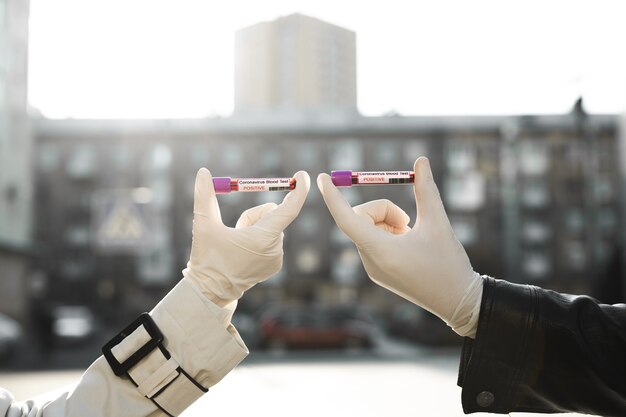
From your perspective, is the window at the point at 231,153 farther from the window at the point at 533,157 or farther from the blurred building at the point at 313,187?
the window at the point at 533,157

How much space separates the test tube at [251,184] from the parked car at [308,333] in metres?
18.9

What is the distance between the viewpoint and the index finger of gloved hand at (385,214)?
1.49 meters

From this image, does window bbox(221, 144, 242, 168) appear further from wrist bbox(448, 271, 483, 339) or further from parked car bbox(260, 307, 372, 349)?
wrist bbox(448, 271, 483, 339)

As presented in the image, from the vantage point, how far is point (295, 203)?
4.89ft

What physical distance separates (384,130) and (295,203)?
36.7 m

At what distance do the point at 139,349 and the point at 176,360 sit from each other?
0.07m

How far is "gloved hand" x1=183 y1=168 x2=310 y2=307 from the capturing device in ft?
4.65

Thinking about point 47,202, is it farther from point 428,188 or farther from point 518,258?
A: point 428,188

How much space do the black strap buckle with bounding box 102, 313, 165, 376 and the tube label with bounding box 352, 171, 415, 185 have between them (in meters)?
0.53

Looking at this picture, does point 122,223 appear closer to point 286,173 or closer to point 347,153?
point 286,173

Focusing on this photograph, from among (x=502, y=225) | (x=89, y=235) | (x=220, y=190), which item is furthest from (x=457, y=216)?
(x=220, y=190)

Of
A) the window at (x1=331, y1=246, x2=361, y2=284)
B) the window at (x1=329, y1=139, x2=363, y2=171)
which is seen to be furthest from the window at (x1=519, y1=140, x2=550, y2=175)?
the window at (x1=331, y1=246, x2=361, y2=284)

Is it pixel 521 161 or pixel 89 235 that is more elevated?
pixel 521 161

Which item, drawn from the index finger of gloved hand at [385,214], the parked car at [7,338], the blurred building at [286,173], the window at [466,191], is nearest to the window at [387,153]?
the blurred building at [286,173]
